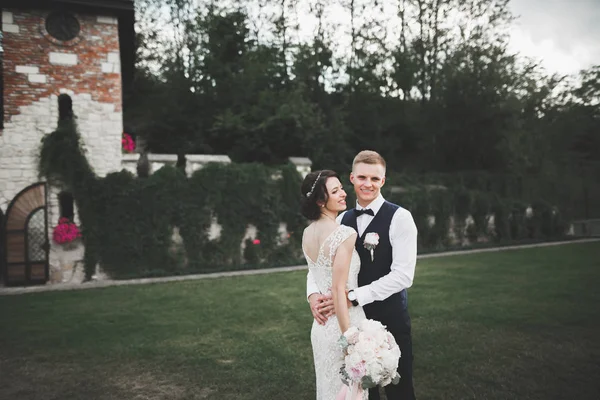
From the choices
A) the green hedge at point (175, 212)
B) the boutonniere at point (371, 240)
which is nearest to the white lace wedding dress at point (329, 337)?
the boutonniere at point (371, 240)

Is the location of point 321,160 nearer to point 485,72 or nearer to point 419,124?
point 419,124

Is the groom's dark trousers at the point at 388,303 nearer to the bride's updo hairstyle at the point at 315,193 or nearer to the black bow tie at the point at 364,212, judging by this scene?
the black bow tie at the point at 364,212

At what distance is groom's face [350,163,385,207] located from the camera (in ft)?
9.70

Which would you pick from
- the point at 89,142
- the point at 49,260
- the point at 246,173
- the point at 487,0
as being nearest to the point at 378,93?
the point at 487,0

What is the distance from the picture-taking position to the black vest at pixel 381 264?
9.73 feet

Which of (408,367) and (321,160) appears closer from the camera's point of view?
(408,367)

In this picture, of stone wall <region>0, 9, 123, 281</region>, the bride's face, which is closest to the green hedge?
stone wall <region>0, 9, 123, 281</region>

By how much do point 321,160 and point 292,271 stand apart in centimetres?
747

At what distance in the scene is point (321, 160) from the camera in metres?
18.3

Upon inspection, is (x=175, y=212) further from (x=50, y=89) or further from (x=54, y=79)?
(x=54, y=79)

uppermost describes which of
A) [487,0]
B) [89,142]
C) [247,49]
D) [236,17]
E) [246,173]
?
[487,0]

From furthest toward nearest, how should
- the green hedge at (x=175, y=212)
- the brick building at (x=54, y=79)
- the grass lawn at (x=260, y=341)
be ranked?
the green hedge at (x=175, y=212) < the brick building at (x=54, y=79) < the grass lawn at (x=260, y=341)

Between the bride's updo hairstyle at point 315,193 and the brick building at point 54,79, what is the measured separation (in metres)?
10.6

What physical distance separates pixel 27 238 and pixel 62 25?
19.3ft
